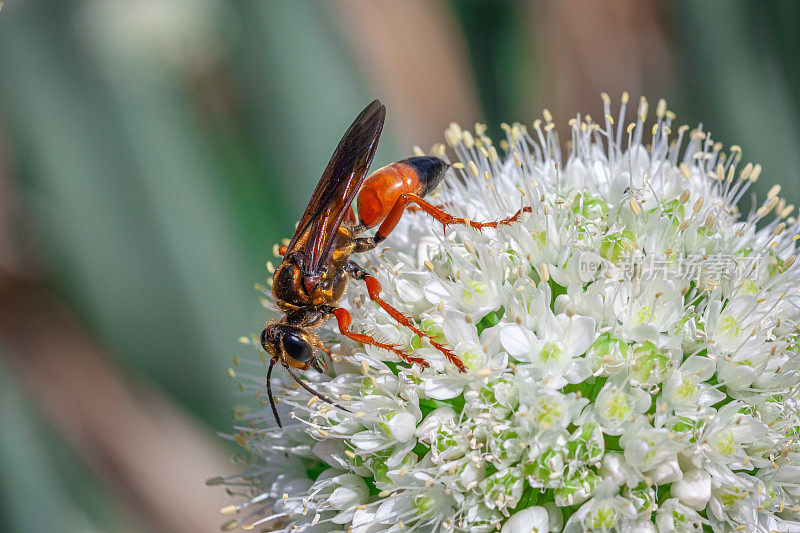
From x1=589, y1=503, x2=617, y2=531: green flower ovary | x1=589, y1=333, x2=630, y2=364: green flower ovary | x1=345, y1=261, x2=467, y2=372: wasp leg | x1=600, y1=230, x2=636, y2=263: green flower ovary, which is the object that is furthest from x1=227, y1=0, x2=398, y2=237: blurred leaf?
x1=589, y1=503, x2=617, y2=531: green flower ovary

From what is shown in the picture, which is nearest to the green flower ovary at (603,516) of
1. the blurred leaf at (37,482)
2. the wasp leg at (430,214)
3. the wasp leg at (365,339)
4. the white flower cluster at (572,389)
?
the white flower cluster at (572,389)

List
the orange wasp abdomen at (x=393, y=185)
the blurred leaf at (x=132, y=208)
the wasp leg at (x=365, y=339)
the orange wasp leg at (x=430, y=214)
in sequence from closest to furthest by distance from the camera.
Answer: the wasp leg at (x=365, y=339)
the orange wasp leg at (x=430, y=214)
the orange wasp abdomen at (x=393, y=185)
the blurred leaf at (x=132, y=208)

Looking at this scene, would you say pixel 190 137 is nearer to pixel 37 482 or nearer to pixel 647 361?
pixel 37 482

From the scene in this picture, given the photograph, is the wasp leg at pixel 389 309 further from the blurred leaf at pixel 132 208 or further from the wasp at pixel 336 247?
the blurred leaf at pixel 132 208

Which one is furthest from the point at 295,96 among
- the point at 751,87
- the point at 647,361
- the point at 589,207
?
the point at 647,361

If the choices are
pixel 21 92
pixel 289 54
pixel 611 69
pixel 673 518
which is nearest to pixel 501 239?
pixel 673 518

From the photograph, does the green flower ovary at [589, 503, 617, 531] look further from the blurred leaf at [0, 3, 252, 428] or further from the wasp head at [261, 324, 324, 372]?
the blurred leaf at [0, 3, 252, 428]
